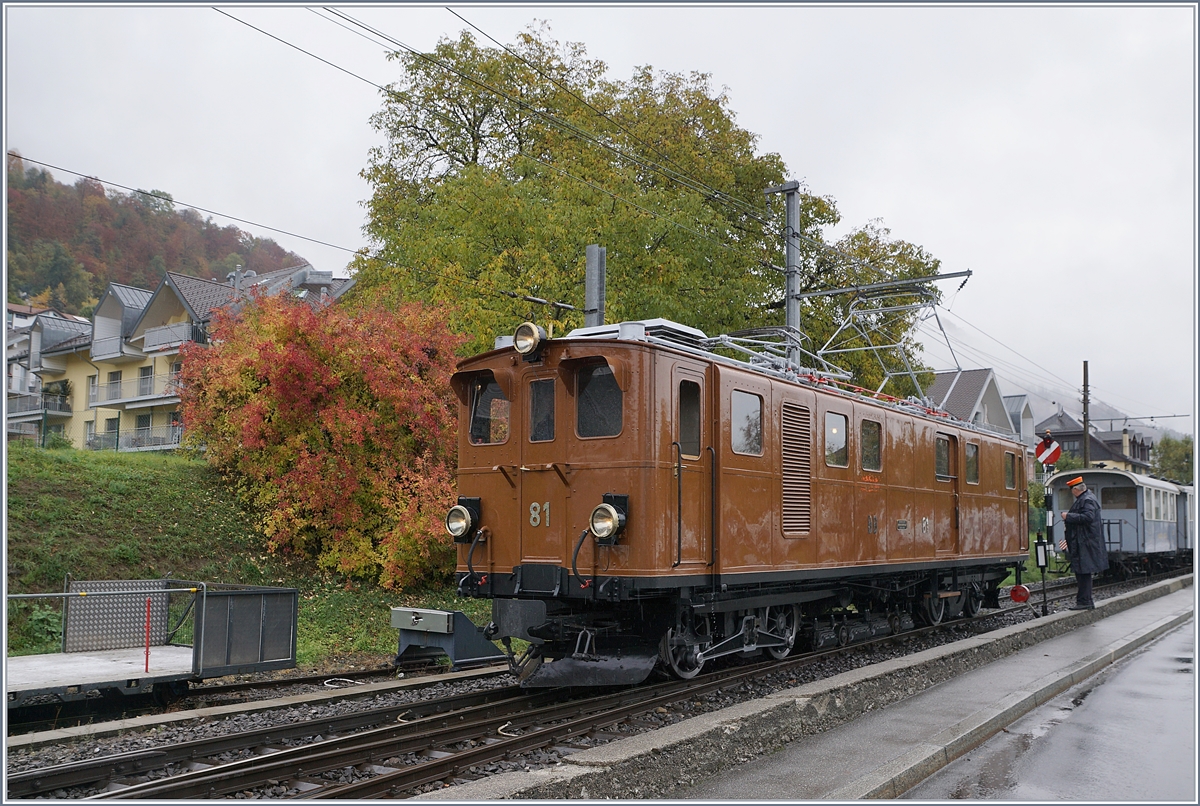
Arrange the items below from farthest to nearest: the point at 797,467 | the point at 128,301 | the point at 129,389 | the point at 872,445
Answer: the point at 128,301 → the point at 129,389 → the point at 872,445 → the point at 797,467

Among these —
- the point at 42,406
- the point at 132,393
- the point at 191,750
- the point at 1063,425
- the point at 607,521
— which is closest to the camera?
the point at 191,750

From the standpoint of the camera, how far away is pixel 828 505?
11.1 metres

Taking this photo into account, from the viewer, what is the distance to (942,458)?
47.6ft

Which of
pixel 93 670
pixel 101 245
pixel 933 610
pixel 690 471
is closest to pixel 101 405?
pixel 101 245

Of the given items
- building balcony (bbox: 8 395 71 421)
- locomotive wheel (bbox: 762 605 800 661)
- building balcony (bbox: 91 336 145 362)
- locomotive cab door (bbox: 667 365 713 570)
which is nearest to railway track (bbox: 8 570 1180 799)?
locomotive cab door (bbox: 667 365 713 570)

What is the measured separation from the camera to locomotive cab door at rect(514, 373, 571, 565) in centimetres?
898

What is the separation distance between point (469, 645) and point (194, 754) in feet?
14.2

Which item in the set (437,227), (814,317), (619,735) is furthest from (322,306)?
(814,317)

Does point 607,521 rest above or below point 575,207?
below

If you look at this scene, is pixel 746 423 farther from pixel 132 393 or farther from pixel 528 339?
pixel 132 393

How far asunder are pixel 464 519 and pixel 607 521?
1822mm

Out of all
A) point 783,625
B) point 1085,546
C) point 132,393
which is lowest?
point 783,625

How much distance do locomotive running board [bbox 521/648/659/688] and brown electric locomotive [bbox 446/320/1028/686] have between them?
0.02 metres

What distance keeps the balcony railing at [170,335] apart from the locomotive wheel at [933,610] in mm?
31154
